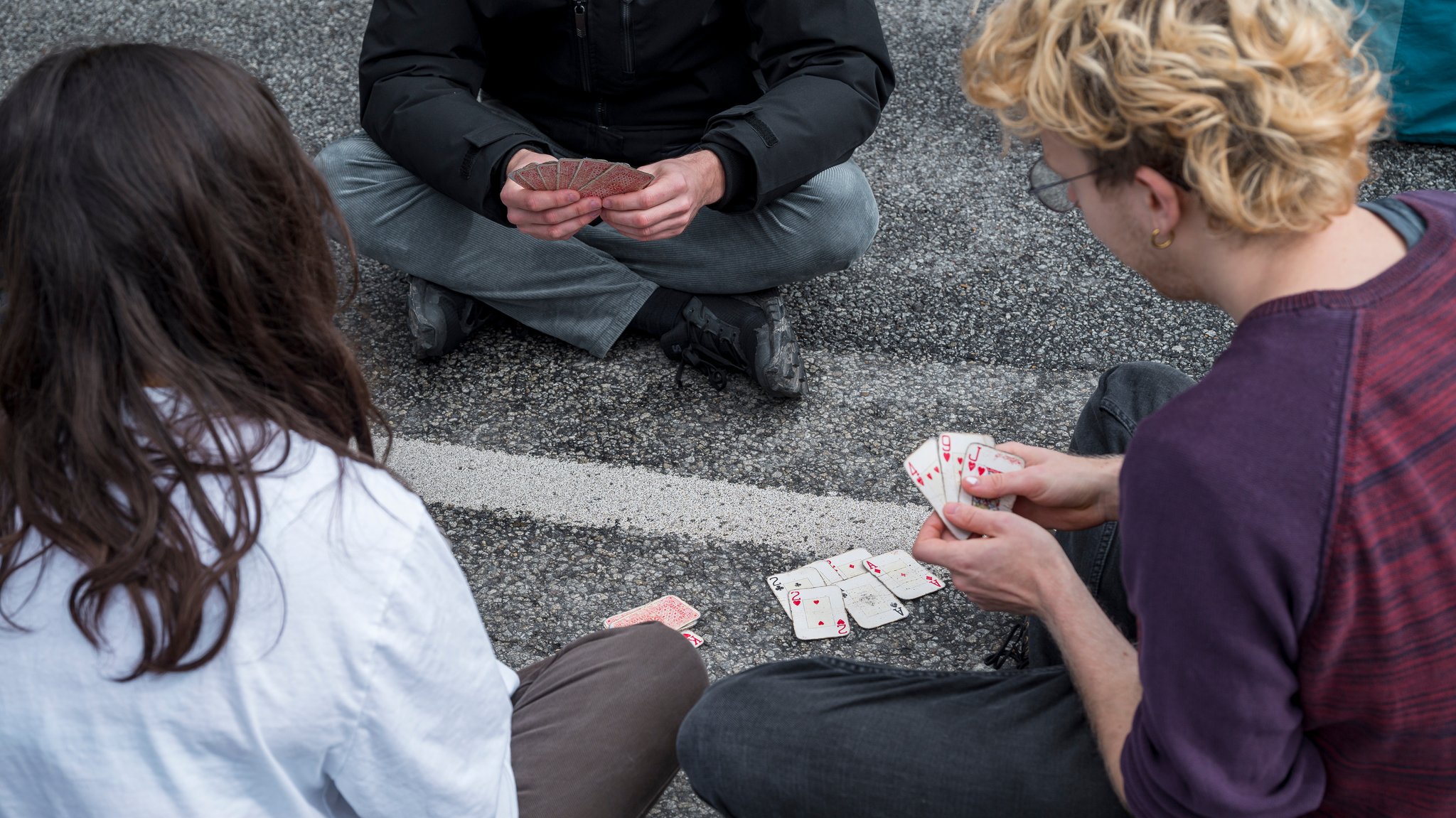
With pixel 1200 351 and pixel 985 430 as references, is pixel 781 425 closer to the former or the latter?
pixel 985 430

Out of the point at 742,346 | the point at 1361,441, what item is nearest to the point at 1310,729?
the point at 1361,441

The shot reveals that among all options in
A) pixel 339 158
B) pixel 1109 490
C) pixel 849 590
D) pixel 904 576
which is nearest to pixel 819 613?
pixel 849 590

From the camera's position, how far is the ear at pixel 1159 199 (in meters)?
1.24

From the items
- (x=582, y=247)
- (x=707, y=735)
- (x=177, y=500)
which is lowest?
(x=582, y=247)

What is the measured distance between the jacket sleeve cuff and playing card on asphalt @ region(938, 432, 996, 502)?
39.7 inches

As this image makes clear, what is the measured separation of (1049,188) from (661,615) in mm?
1148

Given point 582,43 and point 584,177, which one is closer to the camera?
point 584,177

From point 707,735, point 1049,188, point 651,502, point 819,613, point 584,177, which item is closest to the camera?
point 1049,188

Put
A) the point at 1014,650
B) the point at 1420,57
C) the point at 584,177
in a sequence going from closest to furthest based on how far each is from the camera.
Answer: the point at 1014,650, the point at 584,177, the point at 1420,57

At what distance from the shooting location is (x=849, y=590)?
2283 millimetres

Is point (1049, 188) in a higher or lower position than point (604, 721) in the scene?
higher

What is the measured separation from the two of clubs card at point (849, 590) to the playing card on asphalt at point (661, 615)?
179mm

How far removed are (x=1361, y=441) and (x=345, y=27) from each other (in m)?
4.14

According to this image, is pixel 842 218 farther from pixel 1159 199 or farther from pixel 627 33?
pixel 1159 199
